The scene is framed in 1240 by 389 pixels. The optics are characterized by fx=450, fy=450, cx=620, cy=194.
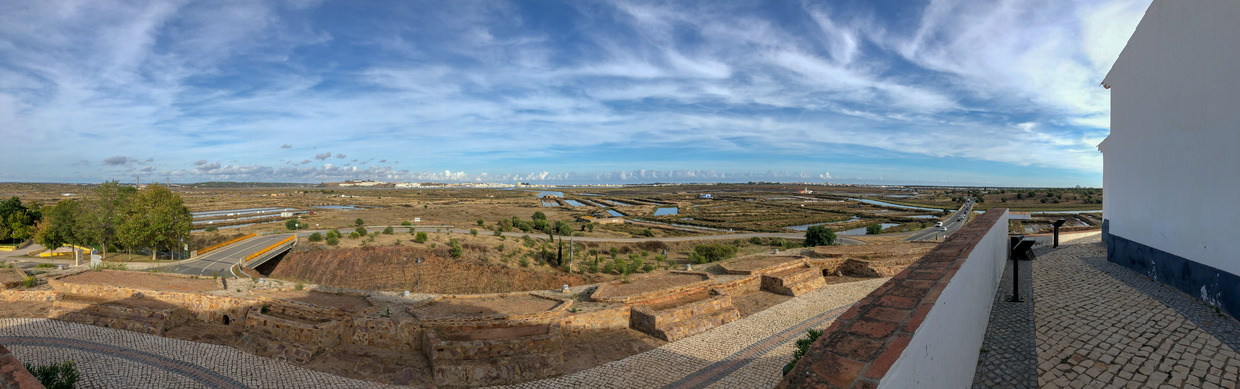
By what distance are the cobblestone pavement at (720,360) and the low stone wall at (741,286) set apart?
5.10 ft

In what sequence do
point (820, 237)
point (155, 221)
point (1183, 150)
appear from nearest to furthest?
point (1183, 150)
point (155, 221)
point (820, 237)

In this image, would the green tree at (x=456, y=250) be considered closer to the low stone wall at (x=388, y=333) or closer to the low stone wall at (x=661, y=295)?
the low stone wall at (x=661, y=295)

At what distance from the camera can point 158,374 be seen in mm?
7988

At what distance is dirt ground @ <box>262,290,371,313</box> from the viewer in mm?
11488

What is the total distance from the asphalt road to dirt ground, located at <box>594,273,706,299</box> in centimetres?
1696

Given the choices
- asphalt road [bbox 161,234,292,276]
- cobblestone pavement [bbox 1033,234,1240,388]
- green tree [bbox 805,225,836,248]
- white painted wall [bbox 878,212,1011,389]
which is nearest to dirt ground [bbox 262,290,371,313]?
asphalt road [bbox 161,234,292,276]

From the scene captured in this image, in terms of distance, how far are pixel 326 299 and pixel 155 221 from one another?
58.8 feet

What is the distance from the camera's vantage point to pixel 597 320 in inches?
417

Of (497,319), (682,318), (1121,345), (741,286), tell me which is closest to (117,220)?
(497,319)

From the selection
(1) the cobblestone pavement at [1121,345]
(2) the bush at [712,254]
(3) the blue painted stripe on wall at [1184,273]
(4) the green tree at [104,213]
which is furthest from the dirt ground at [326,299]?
(2) the bush at [712,254]

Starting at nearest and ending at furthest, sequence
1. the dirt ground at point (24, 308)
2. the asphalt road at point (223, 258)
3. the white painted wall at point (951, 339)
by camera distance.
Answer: the white painted wall at point (951, 339) → the dirt ground at point (24, 308) → the asphalt road at point (223, 258)

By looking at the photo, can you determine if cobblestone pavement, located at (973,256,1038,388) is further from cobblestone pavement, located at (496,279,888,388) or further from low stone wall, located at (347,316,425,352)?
low stone wall, located at (347,316,425,352)

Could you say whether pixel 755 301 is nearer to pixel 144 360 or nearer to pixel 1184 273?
pixel 1184 273

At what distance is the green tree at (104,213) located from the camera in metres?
21.4
